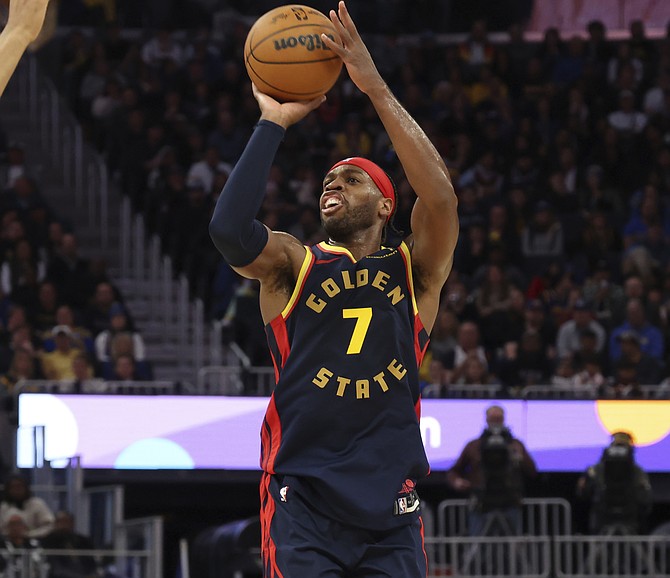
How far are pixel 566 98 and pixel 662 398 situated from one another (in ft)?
25.4

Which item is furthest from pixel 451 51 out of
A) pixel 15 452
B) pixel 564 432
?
pixel 15 452

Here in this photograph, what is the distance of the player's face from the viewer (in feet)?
19.6

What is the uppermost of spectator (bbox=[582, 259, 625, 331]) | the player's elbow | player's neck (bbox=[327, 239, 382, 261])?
spectator (bbox=[582, 259, 625, 331])

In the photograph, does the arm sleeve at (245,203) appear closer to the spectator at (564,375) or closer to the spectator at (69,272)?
the spectator at (564,375)

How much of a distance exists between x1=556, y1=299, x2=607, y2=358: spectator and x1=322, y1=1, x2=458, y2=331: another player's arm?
12.9 meters

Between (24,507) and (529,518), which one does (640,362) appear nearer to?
(529,518)

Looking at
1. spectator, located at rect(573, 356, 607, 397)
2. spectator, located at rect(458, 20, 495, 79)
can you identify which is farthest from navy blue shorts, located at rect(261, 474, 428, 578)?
spectator, located at rect(458, 20, 495, 79)

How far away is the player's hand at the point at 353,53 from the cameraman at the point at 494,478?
1043 centimetres

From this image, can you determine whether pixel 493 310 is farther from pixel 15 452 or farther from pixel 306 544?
pixel 306 544

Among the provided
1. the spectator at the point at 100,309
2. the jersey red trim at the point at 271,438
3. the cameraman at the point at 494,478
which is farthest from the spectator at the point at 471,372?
the jersey red trim at the point at 271,438

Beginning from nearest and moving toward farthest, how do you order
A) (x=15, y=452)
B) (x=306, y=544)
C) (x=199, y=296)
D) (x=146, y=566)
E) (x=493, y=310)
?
(x=306, y=544)
(x=146, y=566)
(x=15, y=452)
(x=493, y=310)
(x=199, y=296)

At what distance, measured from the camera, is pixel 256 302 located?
19.3 metres

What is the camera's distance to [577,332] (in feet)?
61.8

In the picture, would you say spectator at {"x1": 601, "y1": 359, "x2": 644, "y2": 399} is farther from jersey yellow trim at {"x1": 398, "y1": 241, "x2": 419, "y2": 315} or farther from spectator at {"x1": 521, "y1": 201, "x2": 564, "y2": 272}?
jersey yellow trim at {"x1": 398, "y1": 241, "x2": 419, "y2": 315}
